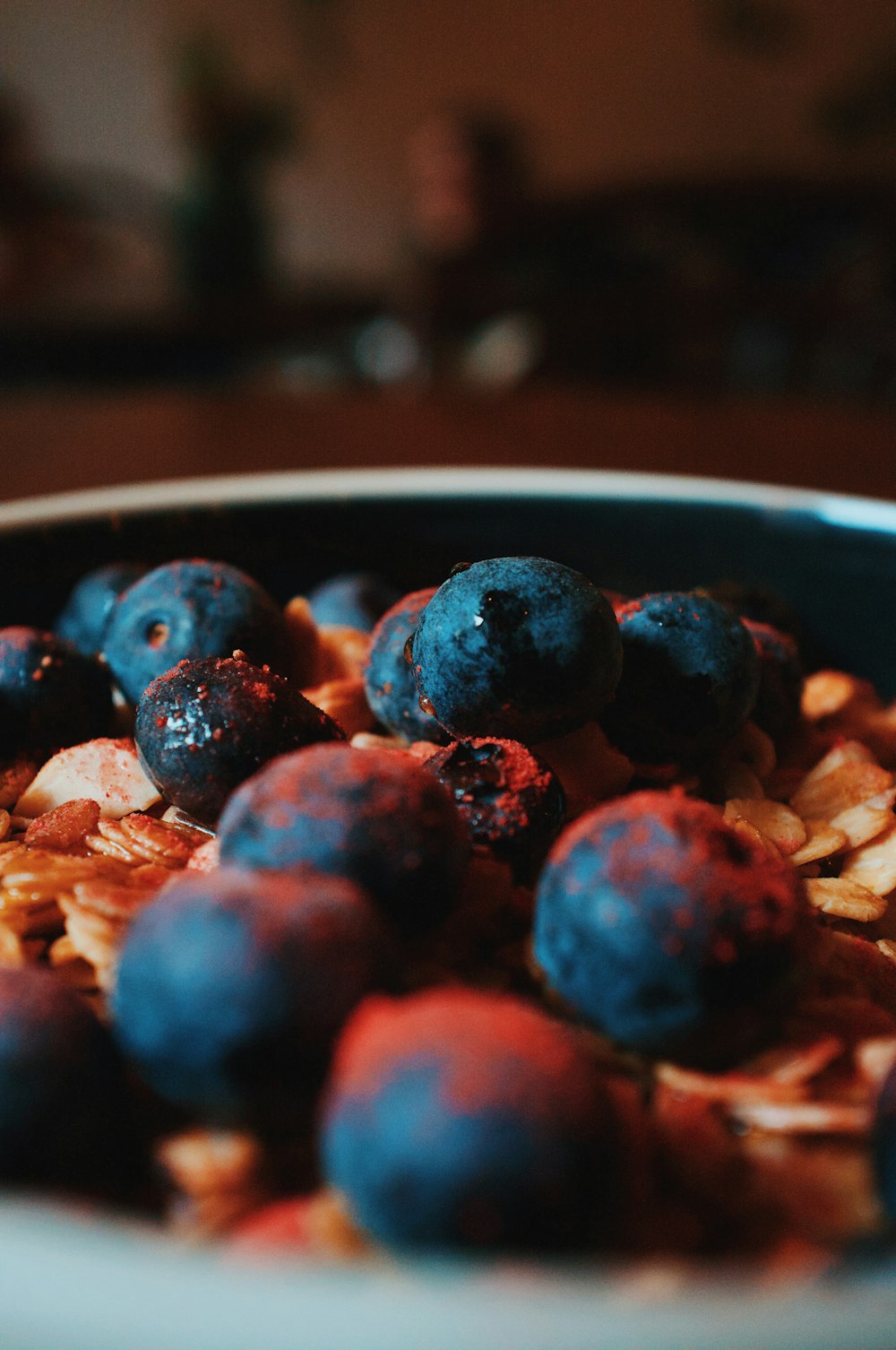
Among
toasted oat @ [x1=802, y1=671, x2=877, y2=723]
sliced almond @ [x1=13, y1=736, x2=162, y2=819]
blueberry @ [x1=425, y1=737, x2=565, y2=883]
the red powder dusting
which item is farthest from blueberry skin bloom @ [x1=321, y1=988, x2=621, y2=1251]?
toasted oat @ [x1=802, y1=671, x2=877, y2=723]

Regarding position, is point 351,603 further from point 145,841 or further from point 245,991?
point 245,991

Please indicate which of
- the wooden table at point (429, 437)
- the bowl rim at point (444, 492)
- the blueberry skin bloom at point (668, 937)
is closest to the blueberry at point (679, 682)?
the blueberry skin bloom at point (668, 937)

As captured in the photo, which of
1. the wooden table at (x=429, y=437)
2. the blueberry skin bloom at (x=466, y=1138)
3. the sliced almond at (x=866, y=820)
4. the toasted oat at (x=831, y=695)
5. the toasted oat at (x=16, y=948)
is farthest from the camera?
the wooden table at (x=429, y=437)

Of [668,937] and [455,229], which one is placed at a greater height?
[668,937]

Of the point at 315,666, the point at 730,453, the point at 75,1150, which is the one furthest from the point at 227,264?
the point at 75,1150

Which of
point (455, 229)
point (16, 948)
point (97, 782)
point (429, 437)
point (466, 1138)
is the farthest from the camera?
point (455, 229)

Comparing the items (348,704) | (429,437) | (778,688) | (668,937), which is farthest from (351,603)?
(429,437)

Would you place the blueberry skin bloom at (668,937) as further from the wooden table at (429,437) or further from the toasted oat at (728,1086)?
the wooden table at (429,437)
